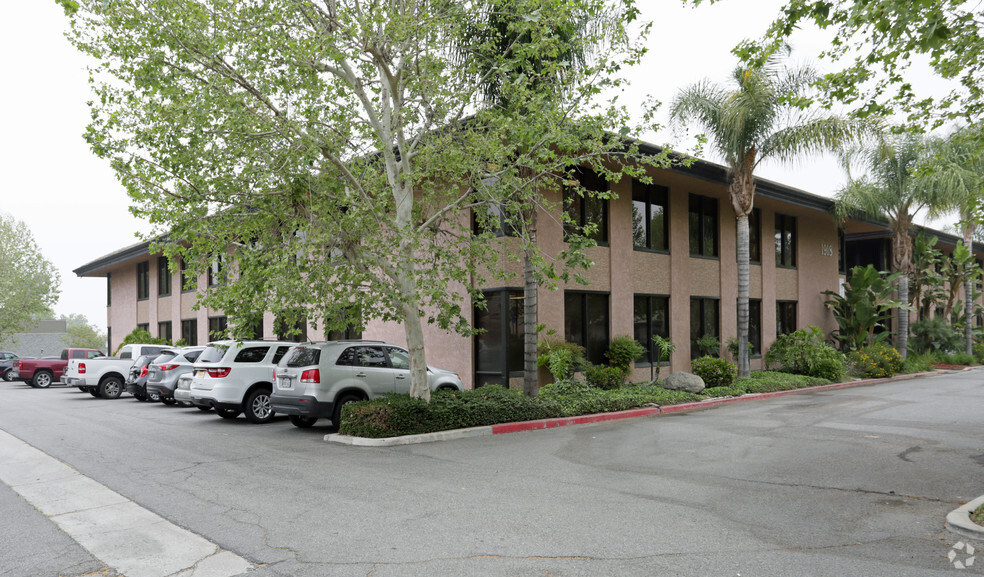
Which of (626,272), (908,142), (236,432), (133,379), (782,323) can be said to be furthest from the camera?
(782,323)

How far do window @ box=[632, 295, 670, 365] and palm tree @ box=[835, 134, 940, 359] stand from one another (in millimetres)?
8474

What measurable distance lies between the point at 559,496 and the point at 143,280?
36043 mm

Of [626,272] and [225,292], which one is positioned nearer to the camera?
[225,292]

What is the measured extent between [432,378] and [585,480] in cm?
639

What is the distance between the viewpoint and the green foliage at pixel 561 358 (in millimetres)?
16219

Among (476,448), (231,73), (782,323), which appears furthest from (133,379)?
(782,323)

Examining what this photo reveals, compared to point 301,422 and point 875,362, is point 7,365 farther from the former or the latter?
point 875,362

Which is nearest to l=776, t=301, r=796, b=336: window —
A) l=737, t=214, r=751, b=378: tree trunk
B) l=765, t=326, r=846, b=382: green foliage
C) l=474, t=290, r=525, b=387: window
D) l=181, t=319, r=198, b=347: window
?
l=765, t=326, r=846, b=382: green foliage

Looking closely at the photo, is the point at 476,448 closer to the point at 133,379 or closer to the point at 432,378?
the point at 432,378

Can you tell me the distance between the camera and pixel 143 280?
37.7 meters

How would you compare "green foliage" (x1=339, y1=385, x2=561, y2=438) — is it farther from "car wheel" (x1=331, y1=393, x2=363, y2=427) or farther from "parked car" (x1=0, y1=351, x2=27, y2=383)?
"parked car" (x1=0, y1=351, x2=27, y2=383)

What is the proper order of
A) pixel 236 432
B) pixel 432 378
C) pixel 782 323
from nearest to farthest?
pixel 236 432 → pixel 432 378 → pixel 782 323

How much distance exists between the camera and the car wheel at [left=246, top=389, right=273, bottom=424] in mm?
14734

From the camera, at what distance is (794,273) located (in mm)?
26375
